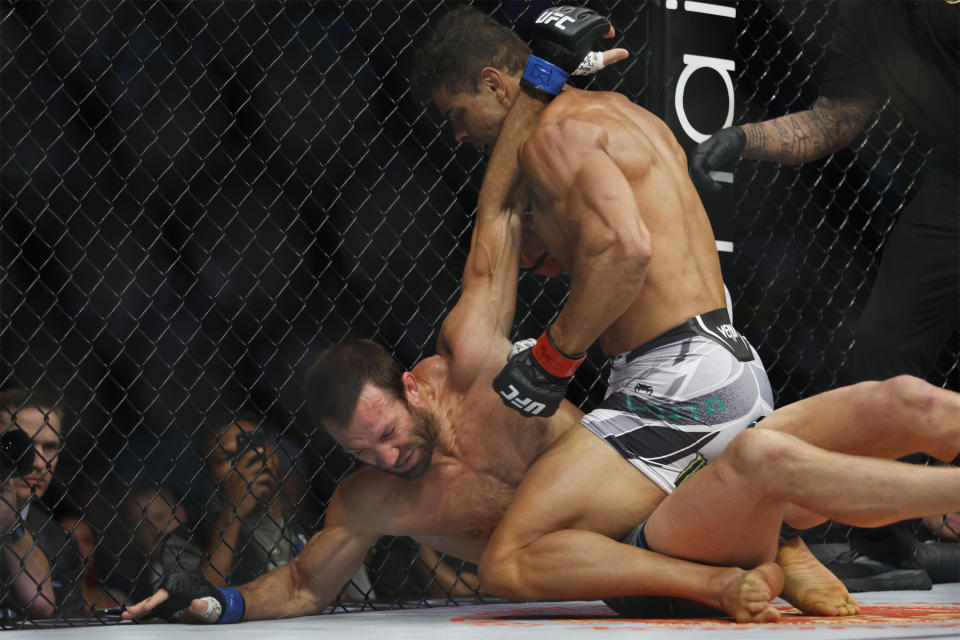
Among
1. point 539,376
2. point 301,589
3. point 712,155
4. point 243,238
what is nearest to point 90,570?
point 301,589

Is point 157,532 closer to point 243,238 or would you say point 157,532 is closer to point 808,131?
point 243,238

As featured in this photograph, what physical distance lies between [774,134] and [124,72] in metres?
1.68

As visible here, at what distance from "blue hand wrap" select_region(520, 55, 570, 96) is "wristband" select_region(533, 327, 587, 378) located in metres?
0.50

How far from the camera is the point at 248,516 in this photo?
8.54 ft

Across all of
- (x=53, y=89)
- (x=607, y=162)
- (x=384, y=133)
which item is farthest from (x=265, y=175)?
(x=607, y=162)

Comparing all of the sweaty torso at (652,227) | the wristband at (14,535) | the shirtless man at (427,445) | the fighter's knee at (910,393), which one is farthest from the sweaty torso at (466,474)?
the wristband at (14,535)

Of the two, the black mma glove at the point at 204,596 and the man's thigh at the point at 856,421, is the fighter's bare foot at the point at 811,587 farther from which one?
the black mma glove at the point at 204,596

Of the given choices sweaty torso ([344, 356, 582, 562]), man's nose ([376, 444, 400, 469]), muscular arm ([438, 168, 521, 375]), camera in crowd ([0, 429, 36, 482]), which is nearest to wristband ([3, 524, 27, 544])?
camera in crowd ([0, 429, 36, 482])

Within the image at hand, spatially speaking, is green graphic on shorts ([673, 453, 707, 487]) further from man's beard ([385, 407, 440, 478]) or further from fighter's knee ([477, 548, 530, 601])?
man's beard ([385, 407, 440, 478])

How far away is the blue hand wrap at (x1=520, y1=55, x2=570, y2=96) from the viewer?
2.02 m

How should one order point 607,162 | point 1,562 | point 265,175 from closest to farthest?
point 607,162 → point 1,562 → point 265,175

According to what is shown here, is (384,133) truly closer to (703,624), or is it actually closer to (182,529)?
(182,529)

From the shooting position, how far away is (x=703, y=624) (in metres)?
1.58

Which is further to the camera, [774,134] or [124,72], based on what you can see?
[124,72]
